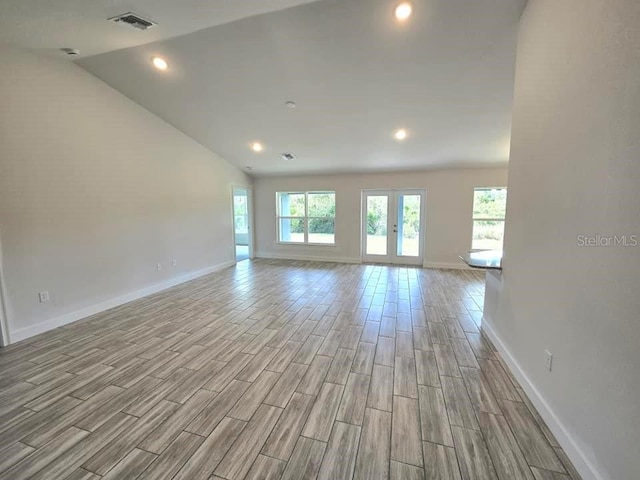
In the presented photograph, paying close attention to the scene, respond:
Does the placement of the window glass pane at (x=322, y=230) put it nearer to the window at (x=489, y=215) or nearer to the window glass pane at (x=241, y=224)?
the window glass pane at (x=241, y=224)

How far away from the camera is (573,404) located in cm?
154

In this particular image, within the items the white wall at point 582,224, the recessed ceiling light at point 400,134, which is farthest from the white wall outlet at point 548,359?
the recessed ceiling light at point 400,134

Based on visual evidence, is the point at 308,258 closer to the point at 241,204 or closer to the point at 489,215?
the point at 241,204

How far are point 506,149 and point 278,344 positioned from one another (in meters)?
5.12

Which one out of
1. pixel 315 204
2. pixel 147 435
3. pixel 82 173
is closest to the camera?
pixel 147 435

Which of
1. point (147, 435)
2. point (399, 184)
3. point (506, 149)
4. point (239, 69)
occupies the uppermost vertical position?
point (239, 69)

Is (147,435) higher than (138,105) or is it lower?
lower

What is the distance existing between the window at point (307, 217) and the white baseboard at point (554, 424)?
5084mm

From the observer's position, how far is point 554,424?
1.68m

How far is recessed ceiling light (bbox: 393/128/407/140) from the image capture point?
4.44 m

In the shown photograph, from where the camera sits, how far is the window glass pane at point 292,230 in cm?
754

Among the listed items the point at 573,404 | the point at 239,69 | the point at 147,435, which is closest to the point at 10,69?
the point at 239,69

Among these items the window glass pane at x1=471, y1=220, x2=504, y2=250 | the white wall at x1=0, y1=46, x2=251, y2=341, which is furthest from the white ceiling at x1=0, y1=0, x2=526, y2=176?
the window glass pane at x1=471, y1=220, x2=504, y2=250

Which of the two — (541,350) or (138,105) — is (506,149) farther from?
(138,105)
